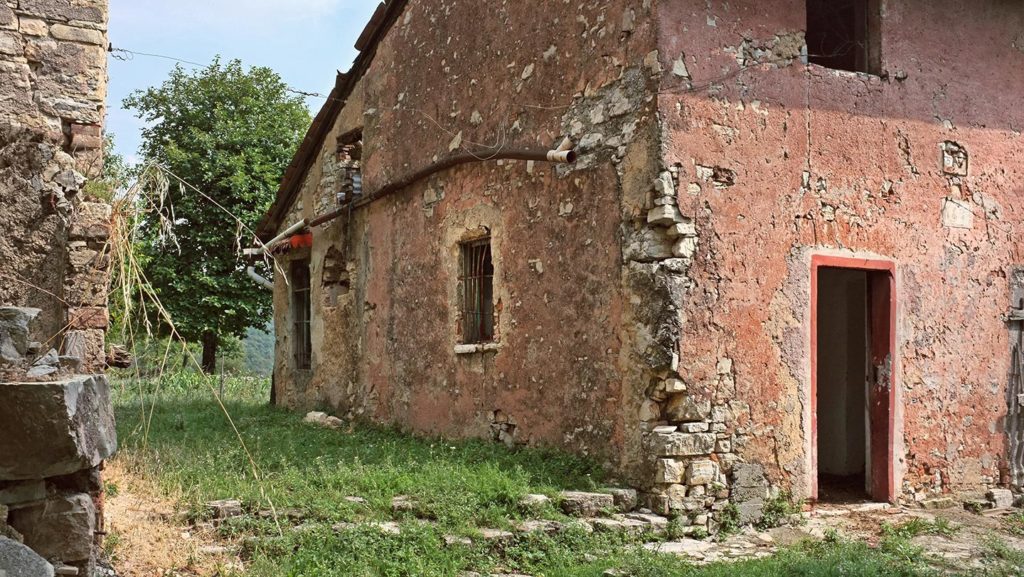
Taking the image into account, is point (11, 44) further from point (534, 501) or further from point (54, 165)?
point (534, 501)

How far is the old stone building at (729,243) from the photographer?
7.30 meters

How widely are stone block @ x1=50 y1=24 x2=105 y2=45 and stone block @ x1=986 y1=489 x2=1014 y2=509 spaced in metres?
8.26

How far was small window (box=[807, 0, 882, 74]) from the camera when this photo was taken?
8336 mm

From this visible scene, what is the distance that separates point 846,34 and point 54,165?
25.1 ft

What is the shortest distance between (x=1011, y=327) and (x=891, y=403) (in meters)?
1.74

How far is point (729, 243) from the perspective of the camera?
292 inches

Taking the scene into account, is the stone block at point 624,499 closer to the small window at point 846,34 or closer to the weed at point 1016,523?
the weed at point 1016,523

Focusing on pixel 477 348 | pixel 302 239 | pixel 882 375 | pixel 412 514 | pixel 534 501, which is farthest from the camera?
pixel 302 239

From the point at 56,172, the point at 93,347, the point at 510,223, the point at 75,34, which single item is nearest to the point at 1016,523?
the point at 510,223

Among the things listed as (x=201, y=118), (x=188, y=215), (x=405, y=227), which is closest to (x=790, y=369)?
(x=405, y=227)

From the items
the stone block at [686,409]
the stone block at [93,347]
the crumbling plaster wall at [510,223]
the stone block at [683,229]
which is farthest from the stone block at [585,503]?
the stone block at [93,347]

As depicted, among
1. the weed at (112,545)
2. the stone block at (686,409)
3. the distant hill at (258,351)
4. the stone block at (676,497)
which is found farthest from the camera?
the distant hill at (258,351)

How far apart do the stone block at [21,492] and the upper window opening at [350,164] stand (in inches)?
365

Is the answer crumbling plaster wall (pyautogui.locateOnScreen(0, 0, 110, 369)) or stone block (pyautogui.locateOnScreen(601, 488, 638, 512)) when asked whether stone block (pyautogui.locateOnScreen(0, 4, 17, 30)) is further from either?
stone block (pyautogui.locateOnScreen(601, 488, 638, 512))
